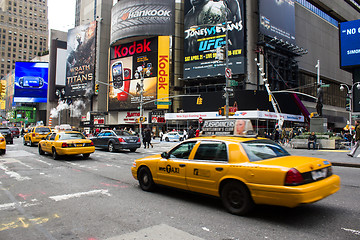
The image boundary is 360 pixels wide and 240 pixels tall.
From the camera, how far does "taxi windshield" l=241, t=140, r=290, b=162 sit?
4.94 metres

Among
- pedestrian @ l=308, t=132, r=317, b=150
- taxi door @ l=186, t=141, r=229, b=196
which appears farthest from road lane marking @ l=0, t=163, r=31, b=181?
pedestrian @ l=308, t=132, r=317, b=150

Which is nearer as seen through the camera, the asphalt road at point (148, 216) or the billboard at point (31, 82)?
the asphalt road at point (148, 216)

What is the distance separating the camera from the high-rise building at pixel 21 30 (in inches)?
4865

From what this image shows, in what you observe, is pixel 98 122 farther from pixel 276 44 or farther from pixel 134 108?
pixel 276 44

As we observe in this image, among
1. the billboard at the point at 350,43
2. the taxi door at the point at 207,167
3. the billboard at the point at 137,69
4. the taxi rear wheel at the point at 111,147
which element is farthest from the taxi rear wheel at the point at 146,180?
the billboard at the point at 350,43

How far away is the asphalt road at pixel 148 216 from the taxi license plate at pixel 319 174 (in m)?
0.73

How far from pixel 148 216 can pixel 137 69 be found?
163 feet

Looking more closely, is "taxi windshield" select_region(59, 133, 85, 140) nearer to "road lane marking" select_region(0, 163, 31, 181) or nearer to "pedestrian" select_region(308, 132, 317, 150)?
"road lane marking" select_region(0, 163, 31, 181)

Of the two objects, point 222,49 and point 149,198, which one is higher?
point 222,49

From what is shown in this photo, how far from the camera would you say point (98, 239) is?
12.5ft

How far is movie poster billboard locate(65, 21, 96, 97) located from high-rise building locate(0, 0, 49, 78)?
7334 centimetres

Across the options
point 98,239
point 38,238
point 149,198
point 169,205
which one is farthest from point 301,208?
point 38,238

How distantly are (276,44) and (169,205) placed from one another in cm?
4706

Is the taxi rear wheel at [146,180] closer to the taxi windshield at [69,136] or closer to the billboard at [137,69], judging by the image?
the taxi windshield at [69,136]
